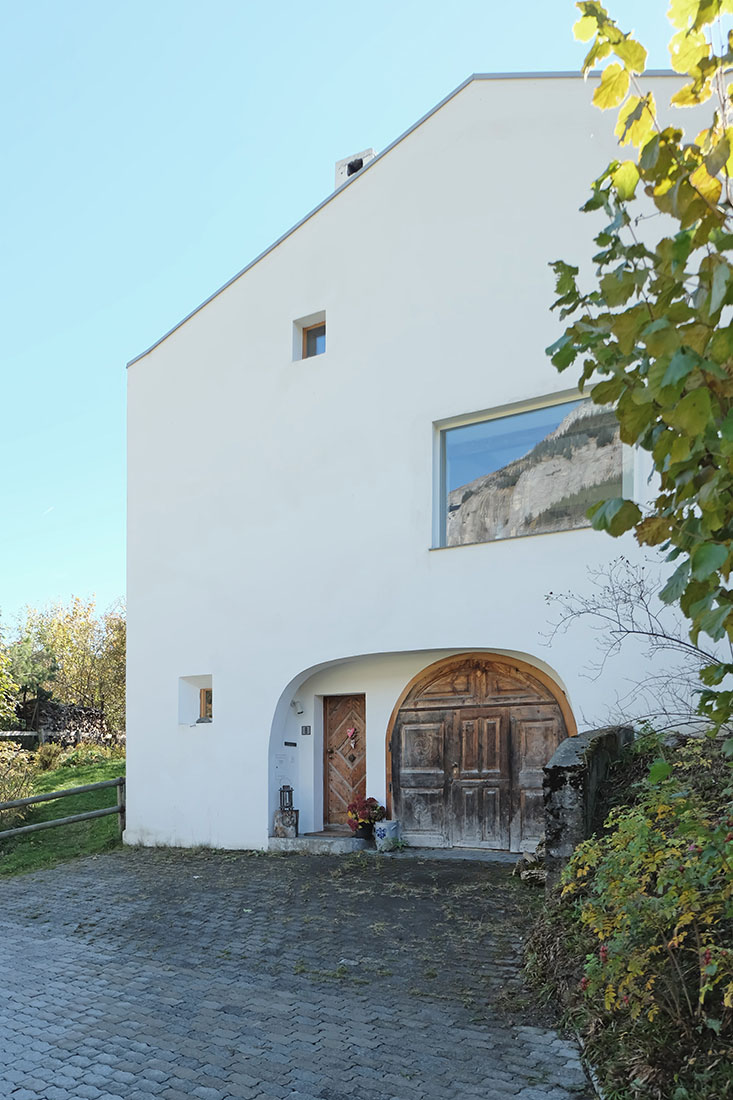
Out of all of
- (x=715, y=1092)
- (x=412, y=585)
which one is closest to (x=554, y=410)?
(x=412, y=585)

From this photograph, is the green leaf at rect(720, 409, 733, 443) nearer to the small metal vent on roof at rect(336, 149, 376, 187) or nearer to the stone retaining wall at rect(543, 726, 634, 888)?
the stone retaining wall at rect(543, 726, 634, 888)

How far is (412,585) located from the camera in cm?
1008

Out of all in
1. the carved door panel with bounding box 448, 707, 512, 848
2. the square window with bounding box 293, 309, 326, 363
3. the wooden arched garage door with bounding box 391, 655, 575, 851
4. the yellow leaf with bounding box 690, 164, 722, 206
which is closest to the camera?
the yellow leaf with bounding box 690, 164, 722, 206

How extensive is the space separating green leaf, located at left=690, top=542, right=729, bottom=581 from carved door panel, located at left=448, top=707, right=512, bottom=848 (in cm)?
804

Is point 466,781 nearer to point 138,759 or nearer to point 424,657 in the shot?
point 424,657

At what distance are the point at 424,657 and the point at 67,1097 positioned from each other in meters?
6.80

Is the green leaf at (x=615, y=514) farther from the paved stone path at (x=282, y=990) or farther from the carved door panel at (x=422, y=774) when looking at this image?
the carved door panel at (x=422, y=774)

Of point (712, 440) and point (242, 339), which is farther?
point (242, 339)

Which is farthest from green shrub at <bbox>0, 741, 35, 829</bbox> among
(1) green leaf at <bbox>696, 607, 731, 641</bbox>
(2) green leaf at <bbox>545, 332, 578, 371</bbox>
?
(1) green leaf at <bbox>696, 607, 731, 641</bbox>

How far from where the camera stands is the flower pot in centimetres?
1033

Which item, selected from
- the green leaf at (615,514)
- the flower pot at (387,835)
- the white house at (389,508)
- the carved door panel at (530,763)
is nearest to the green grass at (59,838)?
the white house at (389,508)

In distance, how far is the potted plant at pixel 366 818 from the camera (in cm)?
1063

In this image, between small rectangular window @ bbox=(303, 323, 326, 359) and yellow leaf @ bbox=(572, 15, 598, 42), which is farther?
small rectangular window @ bbox=(303, 323, 326, 359)

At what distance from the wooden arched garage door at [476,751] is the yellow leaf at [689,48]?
772 cm
